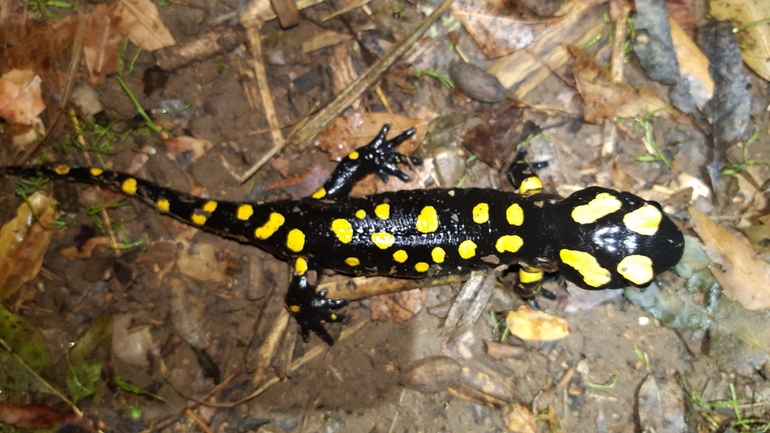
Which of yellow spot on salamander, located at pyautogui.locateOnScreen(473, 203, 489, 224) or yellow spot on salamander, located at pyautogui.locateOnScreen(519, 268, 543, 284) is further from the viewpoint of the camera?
yellow spot on salamander, located at pyautogui.locateOnScreen(519, 268, 543, 284)

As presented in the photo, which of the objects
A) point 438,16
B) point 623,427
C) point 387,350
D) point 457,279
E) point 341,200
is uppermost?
point 438,16

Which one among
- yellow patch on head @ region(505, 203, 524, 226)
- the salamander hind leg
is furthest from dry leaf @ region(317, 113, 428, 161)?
yellow patch on head @ region(505, 203, 524, 226)

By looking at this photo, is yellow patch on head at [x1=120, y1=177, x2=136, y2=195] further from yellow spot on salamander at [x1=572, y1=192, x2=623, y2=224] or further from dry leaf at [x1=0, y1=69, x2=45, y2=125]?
yellow spot on salamander at [x1=572, y1=192, x2=623, y2=224]

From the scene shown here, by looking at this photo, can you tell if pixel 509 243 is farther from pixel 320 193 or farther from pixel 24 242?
pixel 24 242

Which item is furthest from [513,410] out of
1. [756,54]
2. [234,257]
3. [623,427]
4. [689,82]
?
[756,54]

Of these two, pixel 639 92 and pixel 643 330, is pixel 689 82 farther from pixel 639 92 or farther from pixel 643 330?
pixel 643 330

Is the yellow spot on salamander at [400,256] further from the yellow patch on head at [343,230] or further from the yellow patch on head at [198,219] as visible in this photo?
the yellow patch on head at [198,219]

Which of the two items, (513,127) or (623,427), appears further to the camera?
(513,127)
